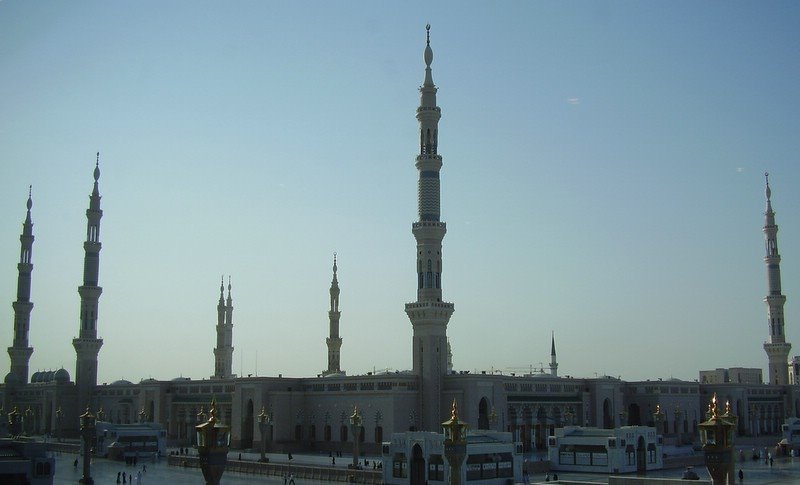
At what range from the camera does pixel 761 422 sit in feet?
287

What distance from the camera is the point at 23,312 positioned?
96625 millimetres

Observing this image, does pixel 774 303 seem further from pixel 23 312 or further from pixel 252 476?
pixel 23 312

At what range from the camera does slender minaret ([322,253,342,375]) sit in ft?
279

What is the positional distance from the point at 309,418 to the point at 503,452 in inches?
999

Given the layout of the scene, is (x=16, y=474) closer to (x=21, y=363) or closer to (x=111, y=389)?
(x=111, y=389)

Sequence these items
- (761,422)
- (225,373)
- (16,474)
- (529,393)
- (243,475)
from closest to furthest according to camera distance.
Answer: (16,474) < (243,475) < (529,393) < (761,422) < (225,373)

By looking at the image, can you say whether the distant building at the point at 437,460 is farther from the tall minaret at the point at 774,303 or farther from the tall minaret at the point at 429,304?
the tall minaret at the point at 774,303

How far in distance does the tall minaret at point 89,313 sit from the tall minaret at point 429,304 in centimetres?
3926

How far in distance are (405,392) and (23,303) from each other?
5113 cm

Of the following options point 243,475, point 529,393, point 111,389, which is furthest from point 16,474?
point 111,389

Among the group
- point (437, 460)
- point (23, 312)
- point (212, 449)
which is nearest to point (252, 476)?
point (437, 460)

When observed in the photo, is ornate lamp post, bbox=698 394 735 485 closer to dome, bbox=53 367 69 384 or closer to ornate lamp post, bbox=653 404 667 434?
ornate lamp post, bbox=653 404 667 434

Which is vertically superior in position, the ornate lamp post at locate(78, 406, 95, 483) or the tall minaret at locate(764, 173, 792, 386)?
the tall minaret at locate(764, 173, 792, 386)

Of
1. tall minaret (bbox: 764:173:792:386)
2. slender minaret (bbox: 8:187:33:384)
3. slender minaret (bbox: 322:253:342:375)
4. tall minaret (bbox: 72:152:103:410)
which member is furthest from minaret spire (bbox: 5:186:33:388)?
tall minaret (bbox: 764:173:792:386)
